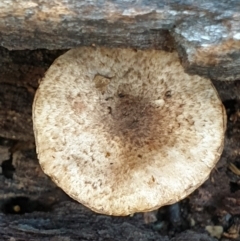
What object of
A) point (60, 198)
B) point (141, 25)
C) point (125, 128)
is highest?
point (141, 25)

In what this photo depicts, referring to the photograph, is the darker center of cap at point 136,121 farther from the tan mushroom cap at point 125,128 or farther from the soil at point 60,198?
the soil at point 60,198

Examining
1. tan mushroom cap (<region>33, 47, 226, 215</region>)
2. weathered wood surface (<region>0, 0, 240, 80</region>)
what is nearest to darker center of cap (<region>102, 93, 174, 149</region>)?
tan mushroom cap (<region>33, 47, 226, 215</region>)

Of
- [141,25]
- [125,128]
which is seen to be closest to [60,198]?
[125,128]

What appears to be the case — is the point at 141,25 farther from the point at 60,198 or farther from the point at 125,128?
the point at 60,198

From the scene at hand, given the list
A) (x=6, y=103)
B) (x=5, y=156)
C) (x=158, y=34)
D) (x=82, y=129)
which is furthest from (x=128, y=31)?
(x=5, y=156)

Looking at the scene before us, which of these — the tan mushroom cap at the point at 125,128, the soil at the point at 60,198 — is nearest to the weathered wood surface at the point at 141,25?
the tan mushroom cap at the point at 125,128

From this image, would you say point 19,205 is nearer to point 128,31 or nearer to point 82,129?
point 82,129
